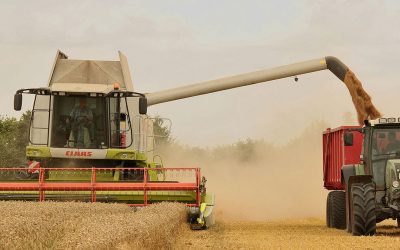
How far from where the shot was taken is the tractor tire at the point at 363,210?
47.6 ft

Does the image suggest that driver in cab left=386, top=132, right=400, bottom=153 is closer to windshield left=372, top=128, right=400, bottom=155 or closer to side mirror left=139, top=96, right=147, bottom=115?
windshield left=372, top=128, right=400, bottom=155

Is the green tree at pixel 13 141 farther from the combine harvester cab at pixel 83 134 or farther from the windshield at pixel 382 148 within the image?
the windshield at pixel 382 148

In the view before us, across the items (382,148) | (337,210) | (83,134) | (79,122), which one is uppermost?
(79,122)

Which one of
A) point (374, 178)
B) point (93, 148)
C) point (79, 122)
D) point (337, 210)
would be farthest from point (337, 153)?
point (79, 122)

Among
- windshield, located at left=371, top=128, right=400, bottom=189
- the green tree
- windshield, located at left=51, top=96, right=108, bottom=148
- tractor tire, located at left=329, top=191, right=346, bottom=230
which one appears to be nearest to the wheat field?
windshield, located at left=371, top=128, right=400, bottom=189

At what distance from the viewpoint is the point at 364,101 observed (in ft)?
74.7

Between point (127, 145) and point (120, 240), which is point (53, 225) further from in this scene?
point (127, 145)

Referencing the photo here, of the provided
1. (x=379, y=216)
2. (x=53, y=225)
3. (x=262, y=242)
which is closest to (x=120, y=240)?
(x=53, y=225)

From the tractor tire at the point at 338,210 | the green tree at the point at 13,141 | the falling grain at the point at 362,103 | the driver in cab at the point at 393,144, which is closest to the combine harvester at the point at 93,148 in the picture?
the tractor tire at the point at 338,210

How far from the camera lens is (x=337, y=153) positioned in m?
19.5

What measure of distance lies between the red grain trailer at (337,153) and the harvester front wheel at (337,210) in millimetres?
257

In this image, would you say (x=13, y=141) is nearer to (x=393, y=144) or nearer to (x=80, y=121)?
(x=80, y=121)

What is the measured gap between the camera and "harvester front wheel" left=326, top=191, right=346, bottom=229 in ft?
60.3

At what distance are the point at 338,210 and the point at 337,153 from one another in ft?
5.18
